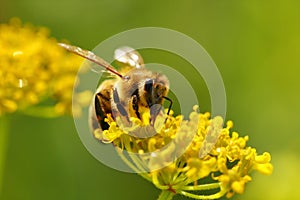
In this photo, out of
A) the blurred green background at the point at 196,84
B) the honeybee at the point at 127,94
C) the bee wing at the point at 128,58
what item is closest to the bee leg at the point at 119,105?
the honeybee at the point at 127,94

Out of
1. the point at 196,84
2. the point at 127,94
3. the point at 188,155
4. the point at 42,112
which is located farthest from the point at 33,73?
the point at 196,84

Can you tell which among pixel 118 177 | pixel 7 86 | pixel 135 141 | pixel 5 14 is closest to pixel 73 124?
pixel 118 177

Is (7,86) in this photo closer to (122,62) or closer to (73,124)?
(122,62)

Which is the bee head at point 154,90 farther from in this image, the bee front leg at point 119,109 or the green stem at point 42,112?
the green stem at point 42,112

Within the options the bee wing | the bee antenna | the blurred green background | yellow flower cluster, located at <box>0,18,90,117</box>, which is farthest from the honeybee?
the blurred green background

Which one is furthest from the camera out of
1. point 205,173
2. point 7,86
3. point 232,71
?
point 232,71

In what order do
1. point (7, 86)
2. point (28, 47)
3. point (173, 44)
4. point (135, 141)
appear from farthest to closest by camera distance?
point (173, 44) < point (28, 47) < point (7, 86) < point (135, 141)

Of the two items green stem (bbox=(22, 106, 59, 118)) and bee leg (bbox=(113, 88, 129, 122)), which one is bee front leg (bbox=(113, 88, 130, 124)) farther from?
green stem (bbox=(22, 106, 59, 118))

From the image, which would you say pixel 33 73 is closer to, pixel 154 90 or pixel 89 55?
pixel 89 55
